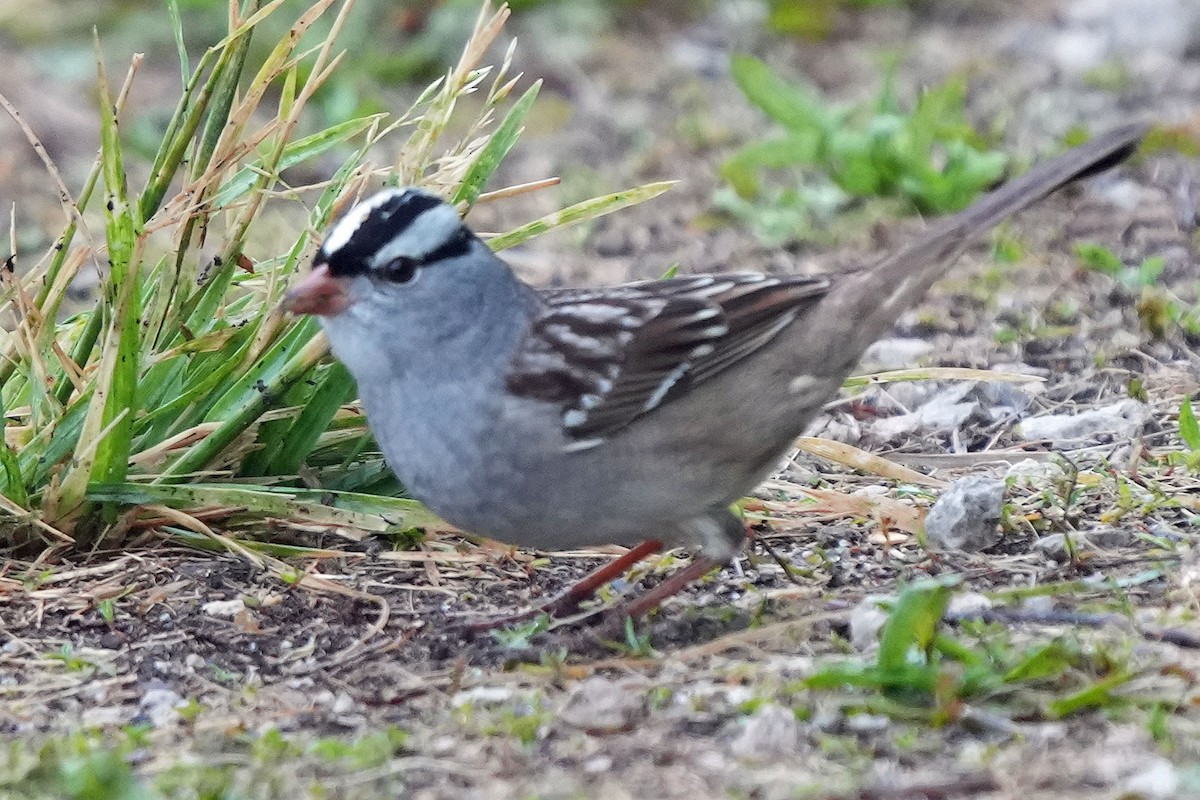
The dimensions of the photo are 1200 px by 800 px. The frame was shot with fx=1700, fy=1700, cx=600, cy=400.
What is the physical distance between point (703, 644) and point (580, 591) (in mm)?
423

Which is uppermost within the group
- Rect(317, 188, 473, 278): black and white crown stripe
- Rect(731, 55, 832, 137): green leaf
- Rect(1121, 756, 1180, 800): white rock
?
Rect(317, 188, 473, 278): black and white crown stripe

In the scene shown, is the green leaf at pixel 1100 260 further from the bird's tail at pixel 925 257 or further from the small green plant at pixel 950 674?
the small green plant at pixel 950 674

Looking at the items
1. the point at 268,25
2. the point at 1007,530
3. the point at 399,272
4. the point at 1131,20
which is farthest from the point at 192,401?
the point at 1131,20

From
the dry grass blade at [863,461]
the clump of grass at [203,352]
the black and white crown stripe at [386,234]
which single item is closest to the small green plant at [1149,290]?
the dry grass blade at [863,461]

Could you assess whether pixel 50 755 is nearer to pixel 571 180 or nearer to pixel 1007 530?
pixel 1007 530

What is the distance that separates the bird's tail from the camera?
3953mm

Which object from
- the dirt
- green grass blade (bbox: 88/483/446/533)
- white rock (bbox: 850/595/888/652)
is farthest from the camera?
green grass blade (bbox: 88/483/446/533)

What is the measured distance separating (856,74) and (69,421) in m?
5.15

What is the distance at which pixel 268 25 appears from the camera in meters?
8.24

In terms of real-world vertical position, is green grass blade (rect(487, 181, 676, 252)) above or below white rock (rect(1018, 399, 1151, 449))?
above

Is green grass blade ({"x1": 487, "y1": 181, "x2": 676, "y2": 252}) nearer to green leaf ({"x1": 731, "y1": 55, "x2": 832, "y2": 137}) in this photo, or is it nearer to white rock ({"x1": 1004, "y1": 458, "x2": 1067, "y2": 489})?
white rock ({"x1": 1004, "y1": 458, "x2": 1067, "y2": 489})

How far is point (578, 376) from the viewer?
3.68m

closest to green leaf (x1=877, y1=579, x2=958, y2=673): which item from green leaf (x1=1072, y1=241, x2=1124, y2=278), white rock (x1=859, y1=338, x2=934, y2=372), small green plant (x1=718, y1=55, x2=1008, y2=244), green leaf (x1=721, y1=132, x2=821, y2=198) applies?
white rock (x1=859, y1=338, x2=934, y2=372)

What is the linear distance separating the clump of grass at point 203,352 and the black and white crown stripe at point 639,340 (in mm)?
469
